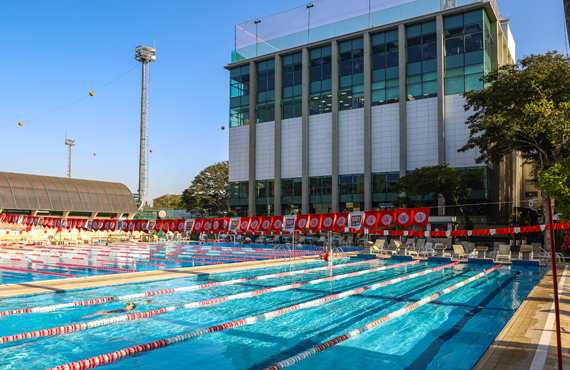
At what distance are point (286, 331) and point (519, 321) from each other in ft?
14.3

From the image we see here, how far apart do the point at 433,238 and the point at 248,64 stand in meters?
28.4

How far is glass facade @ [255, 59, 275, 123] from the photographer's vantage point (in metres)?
44.7

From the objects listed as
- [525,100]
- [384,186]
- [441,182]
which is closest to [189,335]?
[525,100]

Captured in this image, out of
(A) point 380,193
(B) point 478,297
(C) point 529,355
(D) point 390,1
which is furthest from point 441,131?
(C) point 529,355

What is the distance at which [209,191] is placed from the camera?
61.7 meters

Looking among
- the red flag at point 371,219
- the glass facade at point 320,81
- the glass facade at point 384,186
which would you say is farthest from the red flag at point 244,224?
the glass facade at point 320,81

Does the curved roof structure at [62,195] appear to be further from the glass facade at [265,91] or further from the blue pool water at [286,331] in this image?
the blue pool water at [286,331]

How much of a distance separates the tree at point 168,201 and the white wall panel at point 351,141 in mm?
52011

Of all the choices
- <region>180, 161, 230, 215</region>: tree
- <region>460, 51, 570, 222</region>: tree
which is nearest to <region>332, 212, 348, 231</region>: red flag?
<region>460, 51, 570, 222</region>: tree

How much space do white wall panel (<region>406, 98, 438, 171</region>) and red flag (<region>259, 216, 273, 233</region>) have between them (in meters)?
21.2

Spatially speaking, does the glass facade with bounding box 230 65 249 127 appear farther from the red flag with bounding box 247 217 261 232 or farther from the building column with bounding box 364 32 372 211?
the red flag with bounding box 247 217 261 232

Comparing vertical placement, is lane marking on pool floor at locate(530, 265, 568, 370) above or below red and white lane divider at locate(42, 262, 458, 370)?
above

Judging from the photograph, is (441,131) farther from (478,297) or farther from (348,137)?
(478,297)

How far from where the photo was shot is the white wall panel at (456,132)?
3394cm
